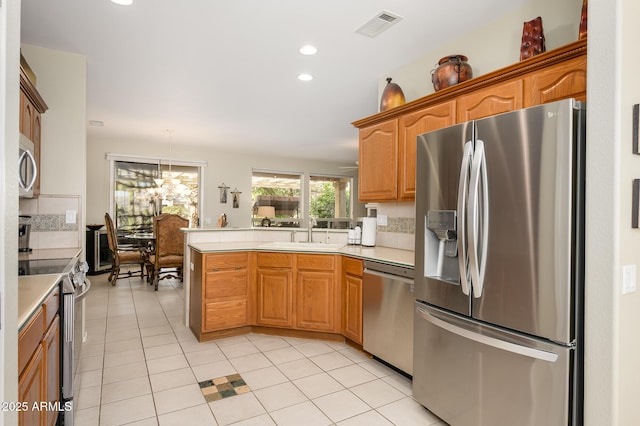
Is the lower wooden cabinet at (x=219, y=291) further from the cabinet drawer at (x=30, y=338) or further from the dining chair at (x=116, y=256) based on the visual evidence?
the dining chair at (x=116, y=256)

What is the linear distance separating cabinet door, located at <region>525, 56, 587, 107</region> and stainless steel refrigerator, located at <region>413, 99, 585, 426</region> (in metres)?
0.48

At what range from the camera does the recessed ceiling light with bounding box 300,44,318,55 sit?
3.17 meters

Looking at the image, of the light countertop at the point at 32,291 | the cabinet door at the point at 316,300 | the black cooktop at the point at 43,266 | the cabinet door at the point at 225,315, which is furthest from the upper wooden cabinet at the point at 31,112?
the cabinet door at the point at 316,300

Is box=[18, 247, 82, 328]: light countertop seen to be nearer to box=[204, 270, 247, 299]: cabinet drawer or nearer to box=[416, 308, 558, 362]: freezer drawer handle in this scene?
box=[204, 270, 247, 299]: cabinet drawer

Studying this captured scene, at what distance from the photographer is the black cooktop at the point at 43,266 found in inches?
80.1

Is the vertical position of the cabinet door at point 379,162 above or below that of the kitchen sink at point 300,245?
above

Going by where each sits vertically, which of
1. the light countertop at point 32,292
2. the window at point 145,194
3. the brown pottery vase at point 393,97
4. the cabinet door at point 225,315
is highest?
the brown pottery vase at point 393,97

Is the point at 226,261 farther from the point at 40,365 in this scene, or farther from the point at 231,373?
the point at 40,365

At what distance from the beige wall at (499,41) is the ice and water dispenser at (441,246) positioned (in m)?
1.40

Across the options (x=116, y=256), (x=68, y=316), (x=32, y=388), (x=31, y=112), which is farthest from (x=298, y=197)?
(x=32, y=388)

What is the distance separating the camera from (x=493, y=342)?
179 cm

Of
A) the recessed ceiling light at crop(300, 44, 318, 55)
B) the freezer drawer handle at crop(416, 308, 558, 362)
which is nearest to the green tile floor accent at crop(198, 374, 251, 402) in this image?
the freezer drawer handle at crop(416, 308, 558, 362)

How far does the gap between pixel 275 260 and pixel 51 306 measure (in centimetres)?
198

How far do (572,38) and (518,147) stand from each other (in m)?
1.20
